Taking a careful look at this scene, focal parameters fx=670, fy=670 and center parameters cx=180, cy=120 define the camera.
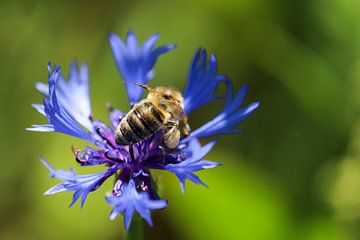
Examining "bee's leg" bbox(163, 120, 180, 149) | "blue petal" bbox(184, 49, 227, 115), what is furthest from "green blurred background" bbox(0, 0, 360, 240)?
"bee's leg" bbox(163, 120, 180, 149)

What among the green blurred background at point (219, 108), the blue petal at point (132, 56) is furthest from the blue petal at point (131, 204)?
the green blurred background at point (219, 108)

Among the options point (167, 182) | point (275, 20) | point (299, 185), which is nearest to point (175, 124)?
point (167, 182)

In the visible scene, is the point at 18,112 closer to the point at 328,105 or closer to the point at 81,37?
the point at 81,37

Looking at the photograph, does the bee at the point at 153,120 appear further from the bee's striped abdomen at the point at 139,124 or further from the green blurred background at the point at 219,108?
the green blurred background at the point at 219,108

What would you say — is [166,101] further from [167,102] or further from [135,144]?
[135,144]

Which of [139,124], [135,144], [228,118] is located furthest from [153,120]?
[228,118]

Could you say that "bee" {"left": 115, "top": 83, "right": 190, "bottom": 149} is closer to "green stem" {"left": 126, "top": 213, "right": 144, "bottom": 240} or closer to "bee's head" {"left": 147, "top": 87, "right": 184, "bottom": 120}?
"bee's head" {"left": 147, "top": 87, "right": 184, "bottom": 120}
